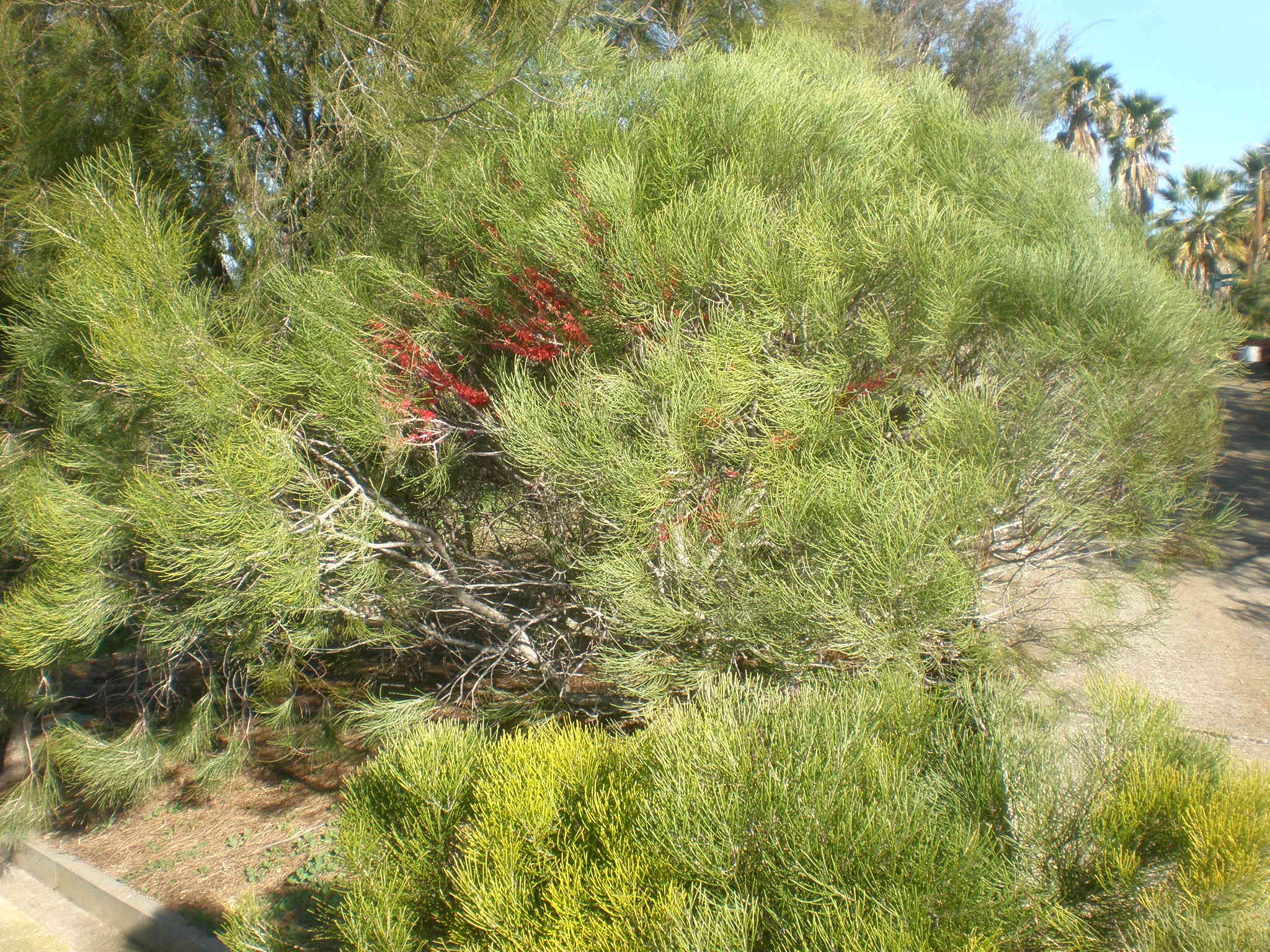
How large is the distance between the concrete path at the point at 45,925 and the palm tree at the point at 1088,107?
87.7ft

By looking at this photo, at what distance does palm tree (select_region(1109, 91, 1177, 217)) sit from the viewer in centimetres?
2730

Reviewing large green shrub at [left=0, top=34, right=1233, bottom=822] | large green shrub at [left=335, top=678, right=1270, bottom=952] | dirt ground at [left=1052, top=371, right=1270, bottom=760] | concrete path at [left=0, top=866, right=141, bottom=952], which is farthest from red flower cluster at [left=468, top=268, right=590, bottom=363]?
concrete path at [left=0, top=866, right=141, bottom=952]

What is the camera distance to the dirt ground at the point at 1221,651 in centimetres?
533

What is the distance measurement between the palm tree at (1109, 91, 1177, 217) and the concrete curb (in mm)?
30578

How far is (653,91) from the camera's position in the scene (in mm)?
4719

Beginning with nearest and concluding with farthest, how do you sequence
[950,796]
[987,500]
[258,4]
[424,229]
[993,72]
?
1. [950,796]
2. [987,500]
3. [424,229]
4. [258,4]
5. [993,72]

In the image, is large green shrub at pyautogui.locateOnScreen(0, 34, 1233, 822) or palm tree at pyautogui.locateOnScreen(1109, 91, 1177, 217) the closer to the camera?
large green shrub at pyautogui.locateOnScreen(0, 34, 1233, 822)

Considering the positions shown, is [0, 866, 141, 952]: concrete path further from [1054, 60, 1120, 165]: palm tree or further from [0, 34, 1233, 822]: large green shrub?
[1054, 60, 1120, 165]: palm tree

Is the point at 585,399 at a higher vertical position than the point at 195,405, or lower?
higher

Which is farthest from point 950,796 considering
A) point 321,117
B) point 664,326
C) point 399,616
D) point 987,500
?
point 321,117

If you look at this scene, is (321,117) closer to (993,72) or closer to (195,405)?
(195,405)

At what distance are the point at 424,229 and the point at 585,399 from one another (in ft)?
5.64

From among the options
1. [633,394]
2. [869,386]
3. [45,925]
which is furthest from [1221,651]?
[45,925]

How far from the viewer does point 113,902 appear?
482cm
